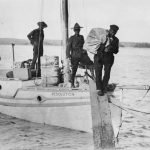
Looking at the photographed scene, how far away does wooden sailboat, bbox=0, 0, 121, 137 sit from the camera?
435 inches

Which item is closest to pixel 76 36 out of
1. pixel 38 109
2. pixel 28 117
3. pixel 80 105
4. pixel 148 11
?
pixel 80 105

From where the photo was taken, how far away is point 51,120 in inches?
478

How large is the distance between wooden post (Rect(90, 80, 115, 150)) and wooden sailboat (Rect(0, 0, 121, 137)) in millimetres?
4847

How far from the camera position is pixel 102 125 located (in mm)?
4543

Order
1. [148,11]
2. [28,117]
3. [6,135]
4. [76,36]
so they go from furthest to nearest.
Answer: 1. [148,11]
2. [28,117]
3. [6,135]
4. [76,36]

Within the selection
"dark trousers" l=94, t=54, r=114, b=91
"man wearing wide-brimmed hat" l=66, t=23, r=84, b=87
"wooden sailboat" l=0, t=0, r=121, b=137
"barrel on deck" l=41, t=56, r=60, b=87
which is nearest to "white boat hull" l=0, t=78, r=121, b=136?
"wooden sailboat" l=0, t=0, r=121, b=137

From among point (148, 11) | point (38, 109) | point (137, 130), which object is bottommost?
point (137, 130)

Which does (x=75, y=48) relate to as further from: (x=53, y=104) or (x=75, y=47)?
(x=53, y=104)

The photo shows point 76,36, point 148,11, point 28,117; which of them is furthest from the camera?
point 148,11

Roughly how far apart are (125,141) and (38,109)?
334cm

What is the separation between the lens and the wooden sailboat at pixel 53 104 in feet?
36.2

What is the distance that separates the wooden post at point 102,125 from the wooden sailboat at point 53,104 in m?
4.85

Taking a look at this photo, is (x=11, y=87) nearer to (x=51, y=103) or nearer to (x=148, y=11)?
(x=51, y=103)

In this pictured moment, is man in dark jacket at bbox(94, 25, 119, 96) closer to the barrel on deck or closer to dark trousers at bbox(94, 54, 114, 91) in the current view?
dark trousers at bbox(94, 54, 114, 91)
